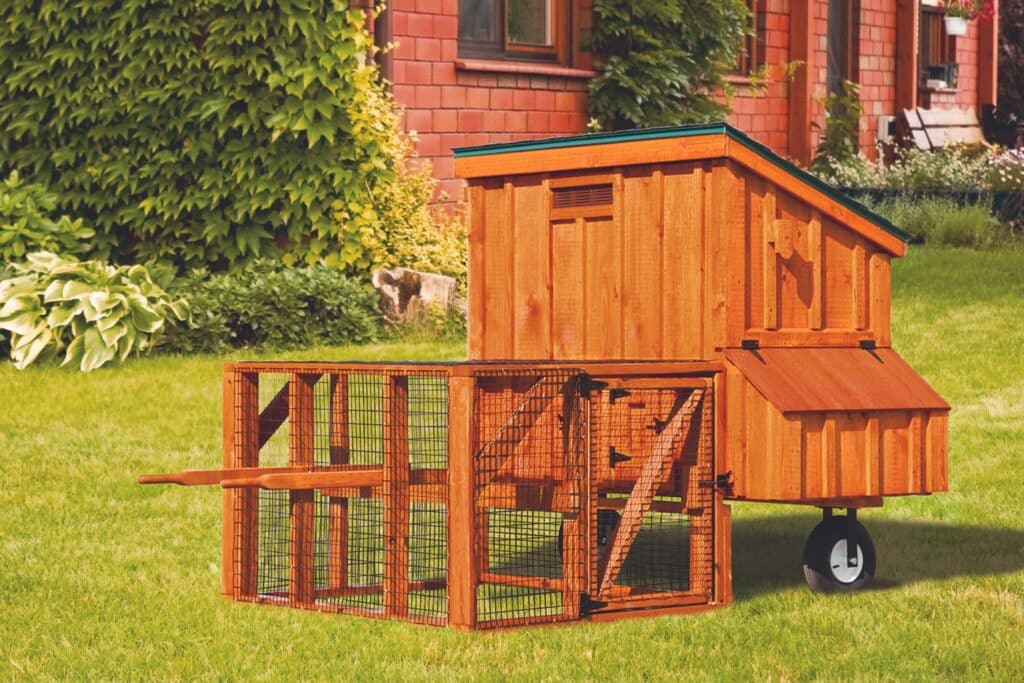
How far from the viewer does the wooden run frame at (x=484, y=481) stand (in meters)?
5.84

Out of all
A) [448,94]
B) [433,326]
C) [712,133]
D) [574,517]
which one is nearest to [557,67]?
[448,94]

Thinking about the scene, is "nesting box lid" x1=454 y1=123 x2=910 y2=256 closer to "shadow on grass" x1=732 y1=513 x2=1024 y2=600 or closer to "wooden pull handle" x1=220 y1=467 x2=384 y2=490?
"shadow on grass" x1=732 y1=513 x2=1024 y2=600

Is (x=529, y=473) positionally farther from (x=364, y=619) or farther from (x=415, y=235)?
(x=415, y=235)

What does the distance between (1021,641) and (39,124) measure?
34.3ft

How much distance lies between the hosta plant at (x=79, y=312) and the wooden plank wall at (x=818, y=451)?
6220 mm

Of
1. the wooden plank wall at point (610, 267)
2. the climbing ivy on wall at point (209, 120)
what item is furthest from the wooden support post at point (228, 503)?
the climbing ivy on wall at point (209, 120)

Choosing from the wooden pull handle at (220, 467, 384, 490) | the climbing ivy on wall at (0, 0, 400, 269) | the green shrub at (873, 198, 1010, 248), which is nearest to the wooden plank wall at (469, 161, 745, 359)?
the wooden pull handle at (220, 467, 384, 490)

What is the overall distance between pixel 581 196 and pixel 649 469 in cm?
122

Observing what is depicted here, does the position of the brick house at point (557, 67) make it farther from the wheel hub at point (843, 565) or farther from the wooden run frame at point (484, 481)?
the wheel hub at point (843, 565)

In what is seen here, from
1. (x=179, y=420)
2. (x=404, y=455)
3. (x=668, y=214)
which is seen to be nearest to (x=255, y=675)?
(x=404, y=455)

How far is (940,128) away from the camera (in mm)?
23688

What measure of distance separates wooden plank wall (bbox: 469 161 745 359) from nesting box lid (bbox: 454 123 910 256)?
60 millimetres

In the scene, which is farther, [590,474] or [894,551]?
[894,551]

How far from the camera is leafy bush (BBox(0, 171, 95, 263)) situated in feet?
42.9
